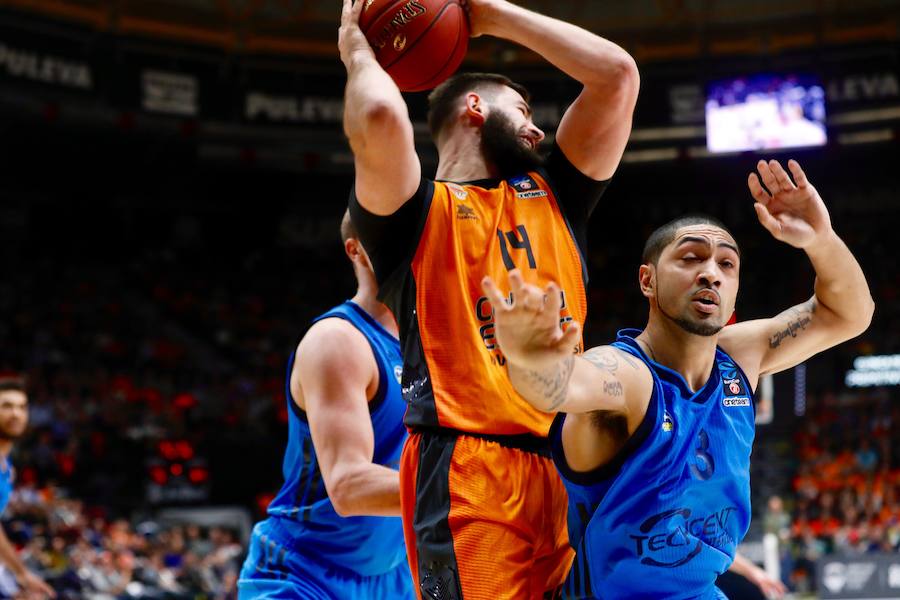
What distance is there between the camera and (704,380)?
3027 mm

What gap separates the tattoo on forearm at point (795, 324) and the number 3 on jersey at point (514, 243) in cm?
93

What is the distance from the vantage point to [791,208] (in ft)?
10.4

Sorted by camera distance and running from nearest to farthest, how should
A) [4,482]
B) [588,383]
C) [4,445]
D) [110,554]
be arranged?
[588,383] → [4,445] → [4,482] → [110,554]

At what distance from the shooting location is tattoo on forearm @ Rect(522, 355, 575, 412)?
7.30ft

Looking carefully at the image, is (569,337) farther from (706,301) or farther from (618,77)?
(618,77)

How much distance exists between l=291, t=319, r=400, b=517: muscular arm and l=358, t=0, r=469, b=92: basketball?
957 millimetres

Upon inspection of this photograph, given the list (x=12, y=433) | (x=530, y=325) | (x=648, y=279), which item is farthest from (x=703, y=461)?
(x=12, y=433)

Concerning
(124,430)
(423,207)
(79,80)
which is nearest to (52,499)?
(124,430)

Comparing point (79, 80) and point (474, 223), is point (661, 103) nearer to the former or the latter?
point (79, 80)

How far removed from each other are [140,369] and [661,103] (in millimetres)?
10585

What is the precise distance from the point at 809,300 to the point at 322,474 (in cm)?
160

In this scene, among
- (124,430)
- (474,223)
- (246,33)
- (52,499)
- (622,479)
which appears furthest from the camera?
(246,33)

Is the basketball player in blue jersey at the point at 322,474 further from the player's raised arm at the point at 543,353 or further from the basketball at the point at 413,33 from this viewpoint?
the player's raised arm at the point at 543,353

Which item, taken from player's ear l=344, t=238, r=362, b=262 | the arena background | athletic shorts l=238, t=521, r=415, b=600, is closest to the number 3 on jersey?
player's ear l=344, t=238, r=362, b=262
